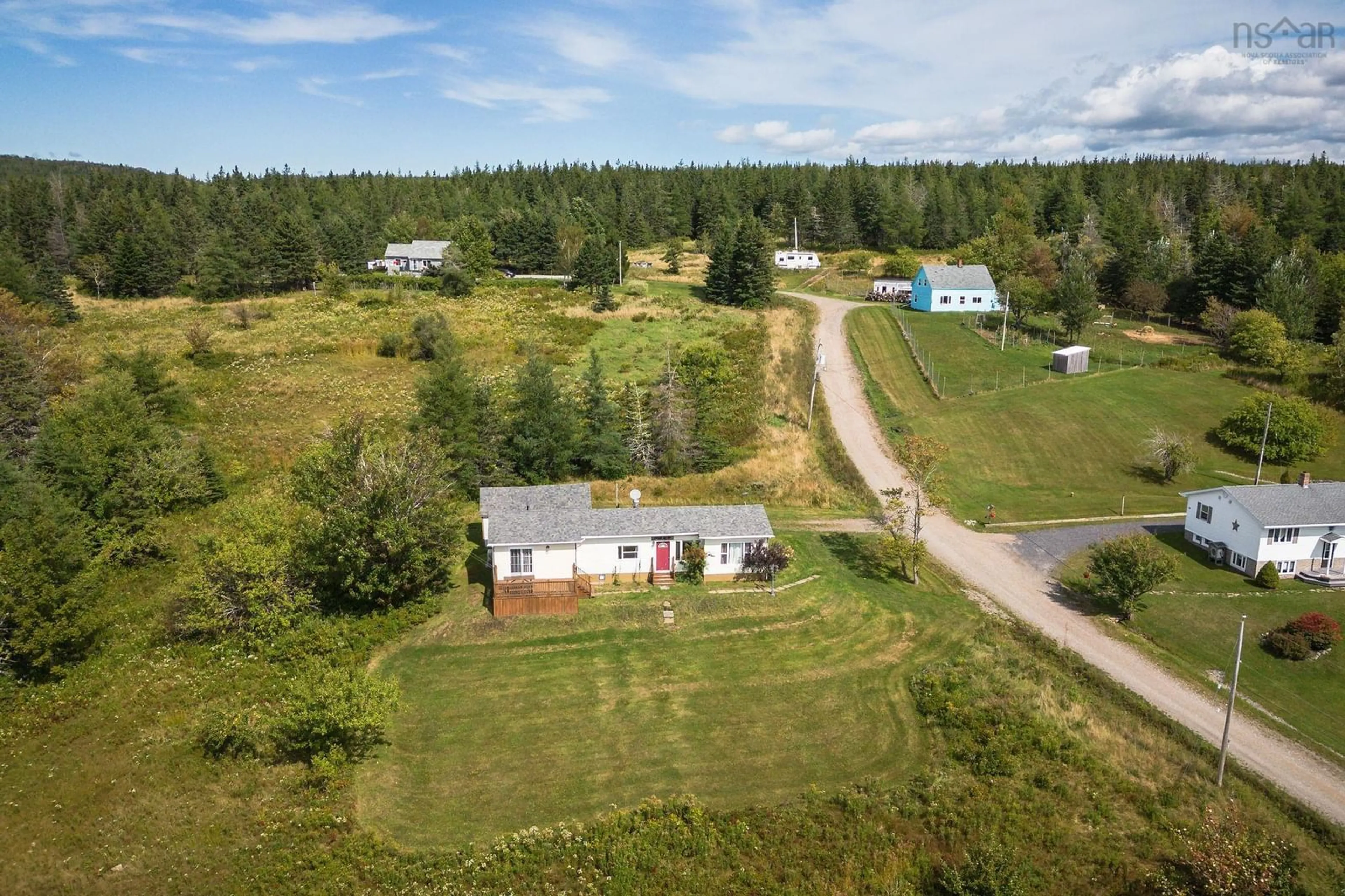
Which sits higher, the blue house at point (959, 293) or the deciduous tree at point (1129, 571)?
the blue house at point (959, 293)

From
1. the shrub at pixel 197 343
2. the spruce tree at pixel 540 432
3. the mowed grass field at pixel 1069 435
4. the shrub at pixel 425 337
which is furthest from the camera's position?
the shrub at pixel 425 337

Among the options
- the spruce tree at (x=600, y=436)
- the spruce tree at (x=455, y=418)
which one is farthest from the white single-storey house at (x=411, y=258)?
the spruce tree at (x=455, y=418)

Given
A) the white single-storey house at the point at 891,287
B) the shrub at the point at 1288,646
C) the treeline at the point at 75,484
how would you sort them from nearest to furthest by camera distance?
the treeline at the point at 75,484 → the shrub at the point at 1288,646 → the white single-storey house at the point at 891,287

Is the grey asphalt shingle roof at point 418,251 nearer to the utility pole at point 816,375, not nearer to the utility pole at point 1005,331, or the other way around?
the utility pole at point 816,375

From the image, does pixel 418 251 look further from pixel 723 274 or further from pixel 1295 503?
pixel 1295 503

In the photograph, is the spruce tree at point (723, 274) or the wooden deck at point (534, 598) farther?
the spruce tree at point (723, 274)

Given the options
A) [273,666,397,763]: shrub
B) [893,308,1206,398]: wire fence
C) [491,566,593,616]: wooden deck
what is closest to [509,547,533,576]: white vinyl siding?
[491,566,593,616]: wooden deck

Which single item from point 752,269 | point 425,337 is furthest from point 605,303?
point 425,337

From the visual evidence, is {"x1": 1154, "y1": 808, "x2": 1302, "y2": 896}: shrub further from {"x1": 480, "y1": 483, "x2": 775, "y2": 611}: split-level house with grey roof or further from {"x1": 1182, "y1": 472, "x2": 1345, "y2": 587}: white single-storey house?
{"x1": 1182, "y1": 472, "x2": 1345, "y2": 587}: white single-storey house
